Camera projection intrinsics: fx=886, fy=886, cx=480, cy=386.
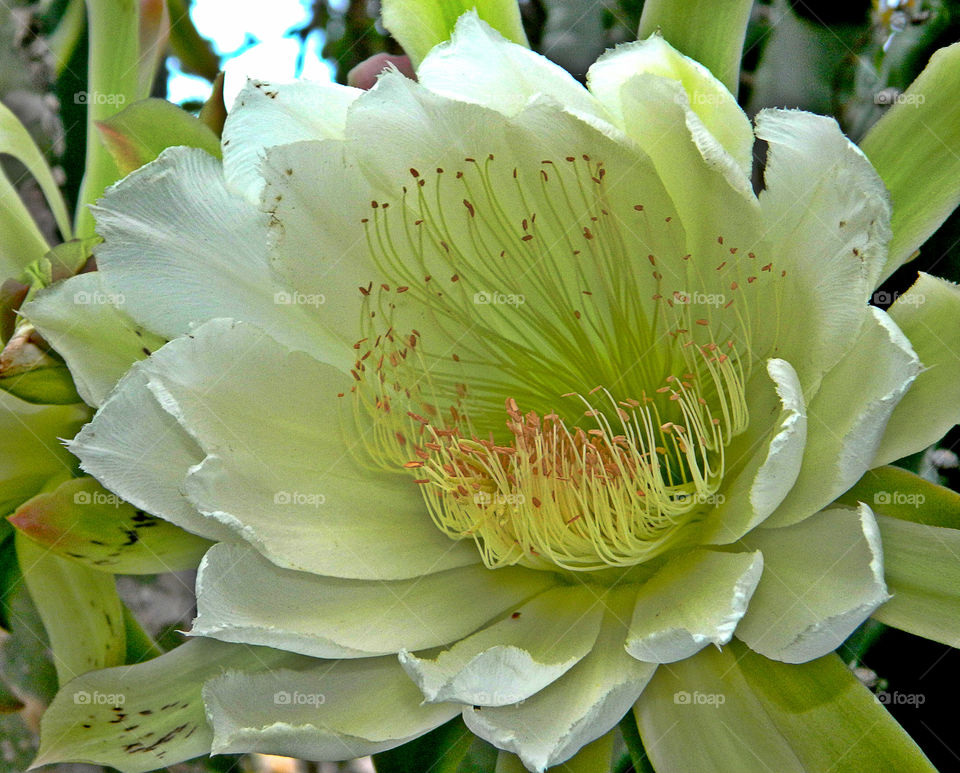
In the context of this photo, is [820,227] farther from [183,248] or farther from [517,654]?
[183,248]

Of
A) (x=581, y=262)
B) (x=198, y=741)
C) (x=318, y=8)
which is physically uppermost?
(x=581, y=262)

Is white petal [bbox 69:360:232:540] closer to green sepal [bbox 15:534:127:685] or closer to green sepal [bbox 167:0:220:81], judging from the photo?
green sepal [bbox 15:534:127:685]

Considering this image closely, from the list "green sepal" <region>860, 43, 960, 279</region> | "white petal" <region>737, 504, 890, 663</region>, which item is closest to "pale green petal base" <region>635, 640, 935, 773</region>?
"white petal" <region>737, 504, 890, 663</region>

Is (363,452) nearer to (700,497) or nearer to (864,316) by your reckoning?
(700,497)

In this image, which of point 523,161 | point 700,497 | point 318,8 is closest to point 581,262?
point 523,161

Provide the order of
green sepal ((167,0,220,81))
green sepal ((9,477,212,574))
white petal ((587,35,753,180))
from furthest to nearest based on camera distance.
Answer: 1. green sepal ((167,0,220,81))
2. green sepal ((9,477,212,574))
3. white petal ((587,35,753,180))

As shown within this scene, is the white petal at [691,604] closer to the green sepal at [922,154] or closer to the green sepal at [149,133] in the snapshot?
the green sepal at [922,154]
